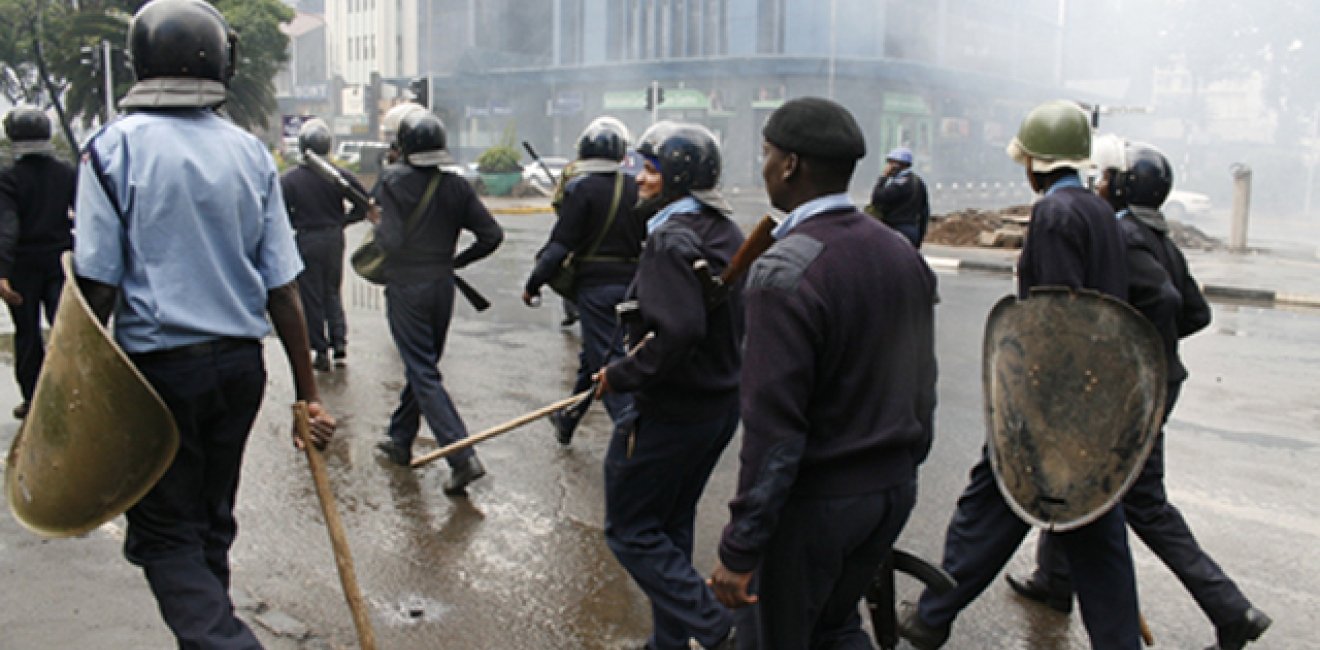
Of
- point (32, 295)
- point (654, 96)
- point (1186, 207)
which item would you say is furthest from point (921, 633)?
point (1186, 207)

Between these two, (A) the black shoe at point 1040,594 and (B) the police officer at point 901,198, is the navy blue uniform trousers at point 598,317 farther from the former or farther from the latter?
(B) the police officer at point 901,198

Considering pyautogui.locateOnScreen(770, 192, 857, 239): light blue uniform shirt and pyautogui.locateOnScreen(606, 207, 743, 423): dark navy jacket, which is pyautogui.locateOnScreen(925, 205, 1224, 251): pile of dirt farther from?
pyautogui.locateOnScreen(770, 192, 857, 239): light blue uniform shirt

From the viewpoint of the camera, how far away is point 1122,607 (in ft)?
11.3

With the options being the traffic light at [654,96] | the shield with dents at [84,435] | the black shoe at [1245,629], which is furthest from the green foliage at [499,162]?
the shield with dents at [84,435]

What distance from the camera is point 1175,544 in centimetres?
369

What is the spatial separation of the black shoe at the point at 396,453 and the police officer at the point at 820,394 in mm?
3508

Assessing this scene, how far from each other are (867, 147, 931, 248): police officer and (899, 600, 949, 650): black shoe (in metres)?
5.99

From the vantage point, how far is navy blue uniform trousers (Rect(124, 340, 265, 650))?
2826 millimetres

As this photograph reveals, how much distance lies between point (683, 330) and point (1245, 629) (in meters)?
1.98

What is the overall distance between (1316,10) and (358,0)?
54.9 meters

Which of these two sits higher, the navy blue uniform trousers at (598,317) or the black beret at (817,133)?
the black beret at (817,133)

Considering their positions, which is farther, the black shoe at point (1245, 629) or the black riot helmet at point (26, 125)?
the black riot helmet at point (26, 125)

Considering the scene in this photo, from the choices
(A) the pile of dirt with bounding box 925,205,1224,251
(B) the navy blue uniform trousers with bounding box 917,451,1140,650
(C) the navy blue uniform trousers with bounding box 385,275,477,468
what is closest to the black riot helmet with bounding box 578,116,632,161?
(C) the navy blue uniform trousers with bounding box 385,275,477,468

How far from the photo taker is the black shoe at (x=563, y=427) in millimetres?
6047
